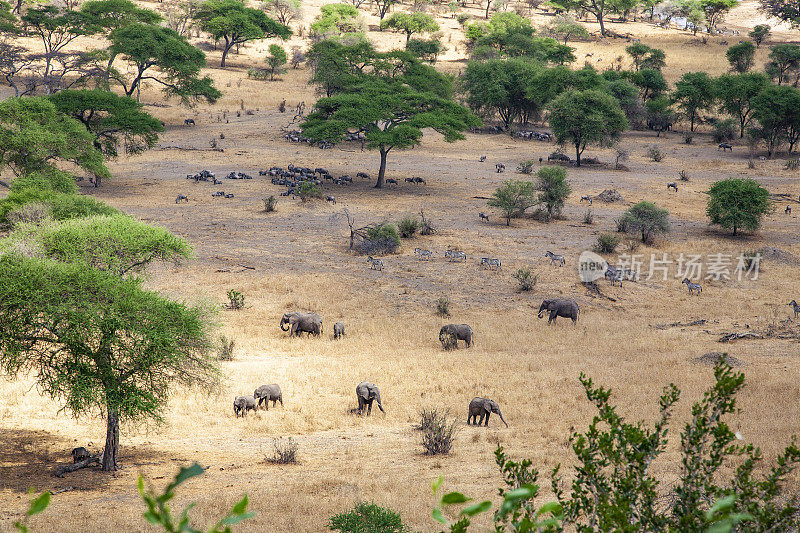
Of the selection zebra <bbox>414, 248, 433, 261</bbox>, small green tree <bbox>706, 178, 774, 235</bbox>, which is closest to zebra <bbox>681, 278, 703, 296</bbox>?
small green tree <bbox>706, 178, 774, 235</bbox>

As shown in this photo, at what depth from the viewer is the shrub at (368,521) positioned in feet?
32.0

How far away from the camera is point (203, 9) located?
7800 centimetres

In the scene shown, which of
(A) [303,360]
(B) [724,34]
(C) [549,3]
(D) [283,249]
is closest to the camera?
(A) [303,360]

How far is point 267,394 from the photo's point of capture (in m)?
16.5

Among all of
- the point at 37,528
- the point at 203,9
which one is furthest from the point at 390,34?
the point at 37,528

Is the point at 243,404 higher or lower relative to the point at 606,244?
lower

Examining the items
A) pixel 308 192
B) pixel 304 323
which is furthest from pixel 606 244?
pixel 308 192

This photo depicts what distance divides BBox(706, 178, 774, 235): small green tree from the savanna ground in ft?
3.11

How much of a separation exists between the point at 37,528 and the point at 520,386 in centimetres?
1184

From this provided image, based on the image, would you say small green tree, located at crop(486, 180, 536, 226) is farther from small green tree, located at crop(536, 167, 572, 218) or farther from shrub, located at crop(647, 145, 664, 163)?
shrub, located at crop(647, 145, 664, 163)

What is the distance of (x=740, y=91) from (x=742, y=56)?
75.1 ft

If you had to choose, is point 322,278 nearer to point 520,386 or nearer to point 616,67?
point 520,386

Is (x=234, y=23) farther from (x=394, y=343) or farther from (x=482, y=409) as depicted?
(x=482, y=409)

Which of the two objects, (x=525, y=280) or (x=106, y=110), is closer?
(x=525, y=280)
